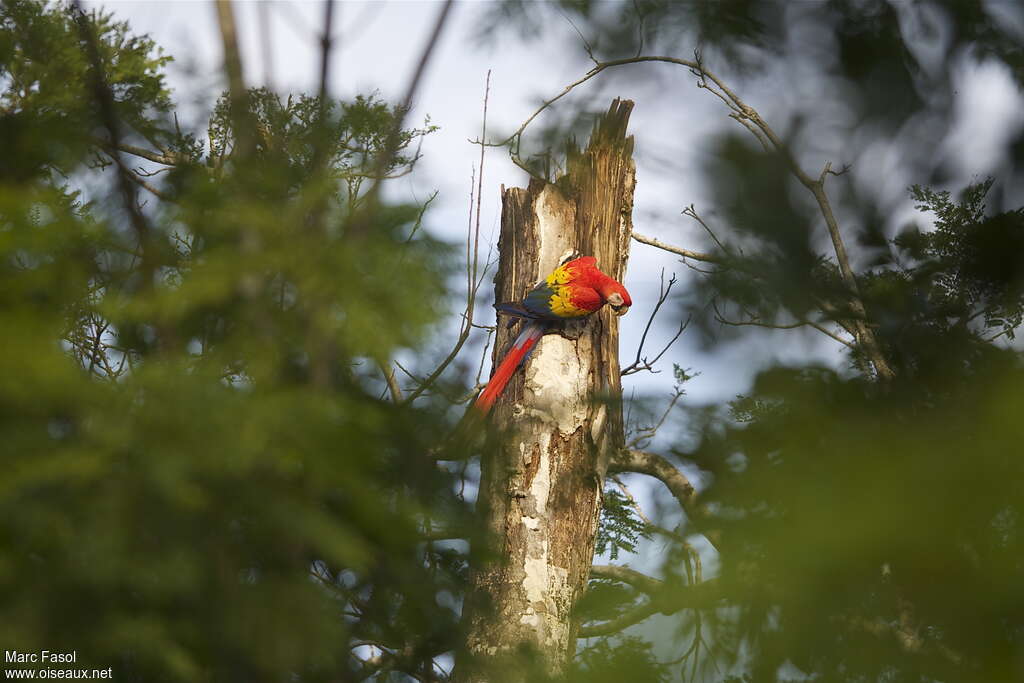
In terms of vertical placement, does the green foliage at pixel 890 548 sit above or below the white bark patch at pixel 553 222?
below

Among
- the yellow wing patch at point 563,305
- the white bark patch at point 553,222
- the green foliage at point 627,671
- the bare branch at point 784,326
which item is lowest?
the green foliage at point 627,671

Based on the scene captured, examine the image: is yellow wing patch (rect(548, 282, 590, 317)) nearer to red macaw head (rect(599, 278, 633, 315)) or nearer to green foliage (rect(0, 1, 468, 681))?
red macaw head (rect(599, 278, 633, 315))

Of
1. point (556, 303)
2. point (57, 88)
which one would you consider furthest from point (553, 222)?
point (57, 88)

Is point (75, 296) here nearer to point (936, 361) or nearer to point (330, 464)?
point (330, 464)

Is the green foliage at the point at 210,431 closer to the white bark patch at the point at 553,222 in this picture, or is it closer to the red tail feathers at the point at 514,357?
the red tail feathers at the point at 514,357

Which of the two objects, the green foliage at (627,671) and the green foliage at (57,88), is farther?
the green foliage at (57,88)

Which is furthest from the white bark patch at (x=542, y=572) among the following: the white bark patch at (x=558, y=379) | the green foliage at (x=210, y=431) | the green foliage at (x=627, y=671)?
the green foliage at (x=627, y=671)

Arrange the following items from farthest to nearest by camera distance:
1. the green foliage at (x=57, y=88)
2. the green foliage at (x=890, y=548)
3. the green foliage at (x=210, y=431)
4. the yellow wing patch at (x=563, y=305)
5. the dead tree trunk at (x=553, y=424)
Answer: the yellow wing patch at (x=563, y=305), the dead tree trunk at (x=553, y=424), the green foliage at (x=57, y=88), the green foliage at (x=210, y=431), the green foliage at (x=890, y=548)

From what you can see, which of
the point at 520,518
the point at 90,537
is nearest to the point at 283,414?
the point at 90,537

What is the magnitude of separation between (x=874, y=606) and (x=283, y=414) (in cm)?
51

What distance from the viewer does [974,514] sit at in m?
0.57

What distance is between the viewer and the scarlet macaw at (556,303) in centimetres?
301

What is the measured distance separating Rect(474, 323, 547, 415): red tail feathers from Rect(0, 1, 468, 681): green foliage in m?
1.96

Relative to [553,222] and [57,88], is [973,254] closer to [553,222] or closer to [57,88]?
[57,88]
